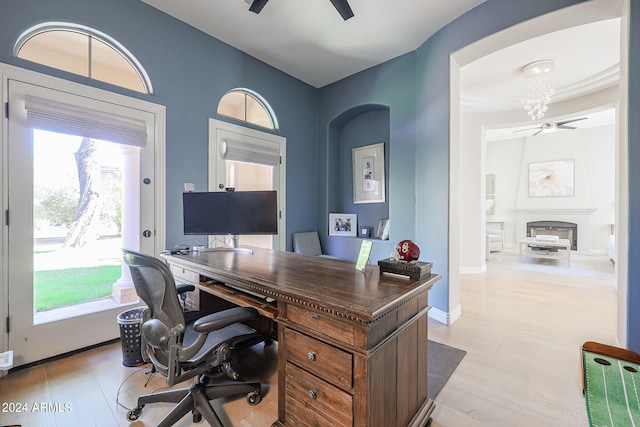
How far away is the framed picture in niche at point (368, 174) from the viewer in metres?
3.90

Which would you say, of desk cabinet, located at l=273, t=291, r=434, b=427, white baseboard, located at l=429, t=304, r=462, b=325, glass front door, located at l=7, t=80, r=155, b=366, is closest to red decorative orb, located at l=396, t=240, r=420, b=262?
desk cabinet, located at l=273, t=291, r=434, b=427

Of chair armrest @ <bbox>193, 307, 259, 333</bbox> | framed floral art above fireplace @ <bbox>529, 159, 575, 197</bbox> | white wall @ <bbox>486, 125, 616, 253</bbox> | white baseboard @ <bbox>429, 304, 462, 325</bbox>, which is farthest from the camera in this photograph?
framed floral art above fireplace @ <bbox>529, 159, 575, 197</bbox>

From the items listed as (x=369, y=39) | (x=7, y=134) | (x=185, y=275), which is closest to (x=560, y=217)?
(x=369, y=39)

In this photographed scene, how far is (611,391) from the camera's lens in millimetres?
1150

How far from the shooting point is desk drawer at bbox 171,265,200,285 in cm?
191

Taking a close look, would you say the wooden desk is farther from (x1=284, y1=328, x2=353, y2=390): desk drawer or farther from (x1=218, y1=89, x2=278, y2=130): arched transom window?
(x1=218, y1=89, x2=278, y2=130): arched transom window

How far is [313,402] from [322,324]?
1.21ft

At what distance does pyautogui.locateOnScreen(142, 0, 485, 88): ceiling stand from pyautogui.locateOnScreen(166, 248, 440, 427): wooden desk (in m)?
2.54

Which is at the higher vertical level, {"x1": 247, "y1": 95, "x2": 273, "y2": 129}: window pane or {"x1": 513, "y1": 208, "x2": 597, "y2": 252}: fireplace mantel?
{"x1": 247, "y1": 95, "x2": 273, "y2": 129}: window pane

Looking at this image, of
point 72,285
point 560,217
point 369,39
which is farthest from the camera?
point 560,217

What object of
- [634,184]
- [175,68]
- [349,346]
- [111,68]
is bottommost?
[349,346]

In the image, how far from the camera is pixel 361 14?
8.77ft

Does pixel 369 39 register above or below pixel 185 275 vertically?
above

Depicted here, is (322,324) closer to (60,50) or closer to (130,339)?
(130,339)
